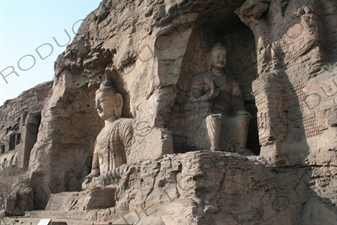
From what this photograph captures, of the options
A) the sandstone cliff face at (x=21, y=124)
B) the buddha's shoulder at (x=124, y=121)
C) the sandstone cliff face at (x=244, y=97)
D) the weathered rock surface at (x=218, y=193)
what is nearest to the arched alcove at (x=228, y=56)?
the sandstone cliff face at (x=244, y=97)

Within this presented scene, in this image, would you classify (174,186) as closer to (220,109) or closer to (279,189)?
(279,189)

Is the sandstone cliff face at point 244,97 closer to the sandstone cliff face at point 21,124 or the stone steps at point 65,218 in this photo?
the stone steps at point 65,218

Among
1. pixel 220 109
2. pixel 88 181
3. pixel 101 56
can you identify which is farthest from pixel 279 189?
pixel 101 56

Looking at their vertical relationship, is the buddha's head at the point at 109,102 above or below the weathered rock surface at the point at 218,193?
above

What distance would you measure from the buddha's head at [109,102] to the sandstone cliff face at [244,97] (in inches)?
10.1

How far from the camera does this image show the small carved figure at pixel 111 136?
27.7ft

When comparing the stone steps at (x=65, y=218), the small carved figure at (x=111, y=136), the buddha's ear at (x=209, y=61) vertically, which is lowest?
the stone steps at (x=65, y=218)

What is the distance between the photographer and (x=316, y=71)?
605cm

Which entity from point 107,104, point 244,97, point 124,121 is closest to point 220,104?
point 244,97

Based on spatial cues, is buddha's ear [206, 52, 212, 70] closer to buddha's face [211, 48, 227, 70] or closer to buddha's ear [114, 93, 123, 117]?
buddha's face [211, 48, 227, 70]

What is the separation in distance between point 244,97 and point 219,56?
3.19 feet

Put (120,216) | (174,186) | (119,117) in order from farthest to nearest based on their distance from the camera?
(119,117) < (120,216) < (174,186)

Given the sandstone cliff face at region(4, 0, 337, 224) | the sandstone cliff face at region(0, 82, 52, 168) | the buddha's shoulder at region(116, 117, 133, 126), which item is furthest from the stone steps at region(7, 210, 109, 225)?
the sandstone cliff face at region(0, 82, 52, 168)

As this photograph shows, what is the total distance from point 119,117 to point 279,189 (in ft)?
14.3
